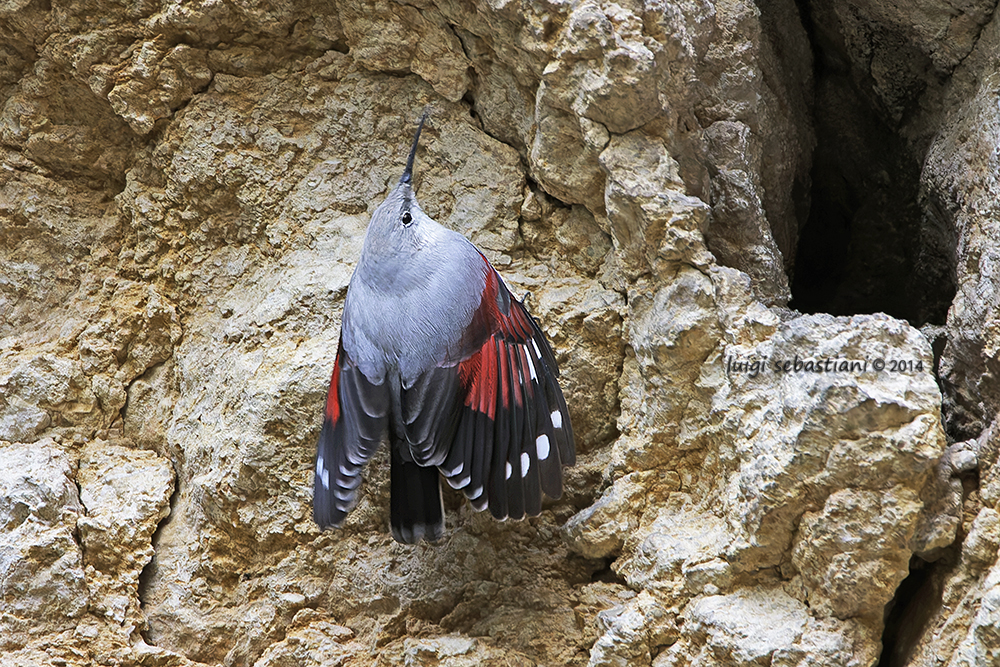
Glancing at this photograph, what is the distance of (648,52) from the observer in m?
2.26

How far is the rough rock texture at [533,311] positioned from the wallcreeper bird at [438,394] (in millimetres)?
221

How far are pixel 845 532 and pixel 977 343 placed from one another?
1.86ft

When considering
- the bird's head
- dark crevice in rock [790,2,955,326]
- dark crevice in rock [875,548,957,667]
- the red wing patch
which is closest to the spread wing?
the red wing patch

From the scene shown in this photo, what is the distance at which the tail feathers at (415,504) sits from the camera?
2.23 meters

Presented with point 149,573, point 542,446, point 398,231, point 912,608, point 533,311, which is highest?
point 398,231

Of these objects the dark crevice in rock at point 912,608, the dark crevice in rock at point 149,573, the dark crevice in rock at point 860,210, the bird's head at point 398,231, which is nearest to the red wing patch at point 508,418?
the bird's head at point 398,231

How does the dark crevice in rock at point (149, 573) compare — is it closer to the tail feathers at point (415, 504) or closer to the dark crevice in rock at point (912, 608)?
the tail feathers at point (415, 504)

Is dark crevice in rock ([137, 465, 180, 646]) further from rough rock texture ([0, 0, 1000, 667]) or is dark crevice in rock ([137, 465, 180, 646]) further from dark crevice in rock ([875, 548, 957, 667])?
dark crevice in rock ([875, 548, 957, 667])

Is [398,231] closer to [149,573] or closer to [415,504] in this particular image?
[415,504]

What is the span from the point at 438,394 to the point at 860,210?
1684mm

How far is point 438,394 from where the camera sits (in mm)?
2232

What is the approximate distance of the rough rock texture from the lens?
1.96 metres

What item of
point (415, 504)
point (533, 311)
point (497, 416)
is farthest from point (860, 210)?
point (415, 504)

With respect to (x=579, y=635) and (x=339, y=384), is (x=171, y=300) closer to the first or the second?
(x=339, y=384)
